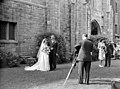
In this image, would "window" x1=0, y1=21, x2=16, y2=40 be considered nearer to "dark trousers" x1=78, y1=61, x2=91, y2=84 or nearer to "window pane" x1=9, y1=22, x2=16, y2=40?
"window pane" x1=9, y1=22, x2=16, y2=40

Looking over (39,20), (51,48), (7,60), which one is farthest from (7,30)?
(51,48)

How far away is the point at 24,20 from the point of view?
56.9ft

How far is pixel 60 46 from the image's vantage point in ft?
59.4

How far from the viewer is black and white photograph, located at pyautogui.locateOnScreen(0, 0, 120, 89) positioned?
8.45 m

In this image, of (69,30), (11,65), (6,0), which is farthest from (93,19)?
(11,65)

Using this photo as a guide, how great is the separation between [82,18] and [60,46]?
8146 mm

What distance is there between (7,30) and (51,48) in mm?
4687

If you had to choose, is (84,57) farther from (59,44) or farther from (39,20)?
(39,20)

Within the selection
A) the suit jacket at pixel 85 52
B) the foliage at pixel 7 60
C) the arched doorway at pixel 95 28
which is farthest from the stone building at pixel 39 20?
the suit jacket at pixel 85 52

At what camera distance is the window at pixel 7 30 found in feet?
52.0

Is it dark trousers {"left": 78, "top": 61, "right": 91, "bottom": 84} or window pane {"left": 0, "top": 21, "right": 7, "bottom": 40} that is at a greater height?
window pane {"left": 0, "top": 21, "right": 7, "bottom": 40}

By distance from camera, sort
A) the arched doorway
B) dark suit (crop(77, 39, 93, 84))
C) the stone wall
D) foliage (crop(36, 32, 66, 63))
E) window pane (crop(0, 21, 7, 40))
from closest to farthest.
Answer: dark suit (crop(77, 39, 93, 84)) → window pane (crop(0, 21, 7, 40)) → the stone wall → foliage (crop(36, 32, 66, 63)) → the arched doorway

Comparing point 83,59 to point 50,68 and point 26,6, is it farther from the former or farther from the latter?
point 26,6

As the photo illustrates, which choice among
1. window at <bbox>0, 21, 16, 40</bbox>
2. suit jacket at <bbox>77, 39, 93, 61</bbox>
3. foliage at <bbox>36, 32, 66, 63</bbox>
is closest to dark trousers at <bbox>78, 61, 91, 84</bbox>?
suit jacket at <bbox>77, 39, 93, 61</bbox>
